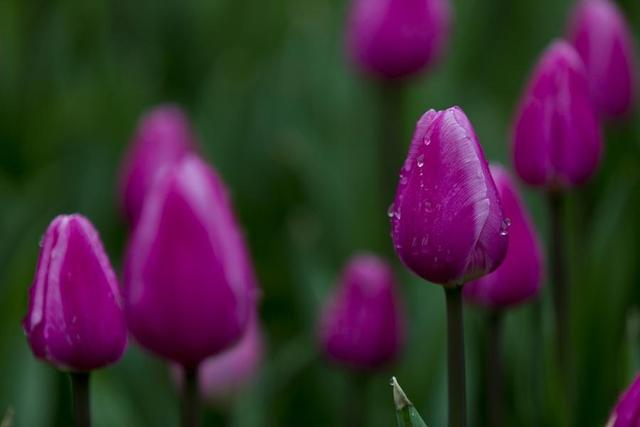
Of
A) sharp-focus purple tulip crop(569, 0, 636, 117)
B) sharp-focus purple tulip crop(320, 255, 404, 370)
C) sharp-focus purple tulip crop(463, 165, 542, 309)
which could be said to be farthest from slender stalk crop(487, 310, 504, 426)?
sharp-focus purple tulip crop(569, 0, 636, 117)

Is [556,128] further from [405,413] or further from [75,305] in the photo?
[75,305]

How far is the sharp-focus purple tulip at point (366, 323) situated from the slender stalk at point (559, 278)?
0.18m

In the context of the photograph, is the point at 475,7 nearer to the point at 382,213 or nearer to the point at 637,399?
the point at 382,213

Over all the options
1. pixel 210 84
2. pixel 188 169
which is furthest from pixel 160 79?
pixel 188 169

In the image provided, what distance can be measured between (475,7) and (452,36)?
8 cm

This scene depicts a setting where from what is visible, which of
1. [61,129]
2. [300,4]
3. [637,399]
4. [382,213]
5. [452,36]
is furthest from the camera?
[300,4]

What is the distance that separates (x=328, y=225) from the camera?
2.08 m

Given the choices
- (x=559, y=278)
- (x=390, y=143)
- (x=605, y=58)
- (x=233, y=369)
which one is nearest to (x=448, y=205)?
(x=559, y=278)

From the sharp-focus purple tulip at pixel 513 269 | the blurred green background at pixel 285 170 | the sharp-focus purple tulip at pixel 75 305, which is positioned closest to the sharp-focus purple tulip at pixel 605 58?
the blurred green background at pixel 285 170

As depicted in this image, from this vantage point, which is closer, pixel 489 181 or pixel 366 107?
pixel 489 181

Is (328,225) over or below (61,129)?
below

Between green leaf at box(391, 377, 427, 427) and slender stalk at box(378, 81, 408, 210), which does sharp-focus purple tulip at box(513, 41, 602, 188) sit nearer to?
green leaf at box(391, 377, 427, 427)

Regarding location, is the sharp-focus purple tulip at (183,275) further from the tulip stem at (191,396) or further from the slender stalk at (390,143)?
the slender stalk at (390,143)

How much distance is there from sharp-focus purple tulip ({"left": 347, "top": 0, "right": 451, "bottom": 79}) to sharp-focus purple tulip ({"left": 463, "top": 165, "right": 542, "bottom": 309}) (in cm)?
62
